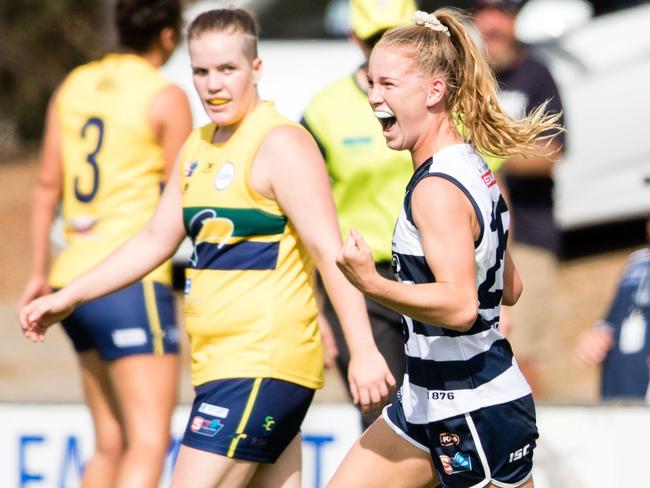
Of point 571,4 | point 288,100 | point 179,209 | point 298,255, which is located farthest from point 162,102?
point 571,4

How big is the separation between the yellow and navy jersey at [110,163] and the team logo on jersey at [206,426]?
1.05m

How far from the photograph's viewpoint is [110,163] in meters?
4.99

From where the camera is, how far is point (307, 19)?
9.37m

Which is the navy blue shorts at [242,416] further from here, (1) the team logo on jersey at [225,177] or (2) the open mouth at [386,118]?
(2) the open mouth at [386,118]

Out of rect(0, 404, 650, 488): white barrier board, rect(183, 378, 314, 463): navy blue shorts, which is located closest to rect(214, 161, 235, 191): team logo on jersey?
rect(183, 378, 314, 463): navy blue shorts

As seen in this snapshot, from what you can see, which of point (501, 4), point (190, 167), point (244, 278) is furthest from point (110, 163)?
point (501, 4)

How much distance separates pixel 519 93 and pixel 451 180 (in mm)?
3093

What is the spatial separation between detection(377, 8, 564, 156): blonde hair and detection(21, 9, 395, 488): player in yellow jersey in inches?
22.4

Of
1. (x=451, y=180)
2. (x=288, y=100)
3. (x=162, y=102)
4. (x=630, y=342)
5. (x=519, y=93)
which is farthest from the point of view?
(x=288, y=100)

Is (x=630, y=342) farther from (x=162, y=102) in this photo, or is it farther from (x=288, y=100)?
(x=288, y=100)

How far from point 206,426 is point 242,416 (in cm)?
11

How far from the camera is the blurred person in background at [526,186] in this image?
6.46 m

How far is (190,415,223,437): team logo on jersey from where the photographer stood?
406 centimetres

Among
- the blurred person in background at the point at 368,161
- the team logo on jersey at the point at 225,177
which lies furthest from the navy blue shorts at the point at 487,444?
the blurred person in background at the point at 368,161
